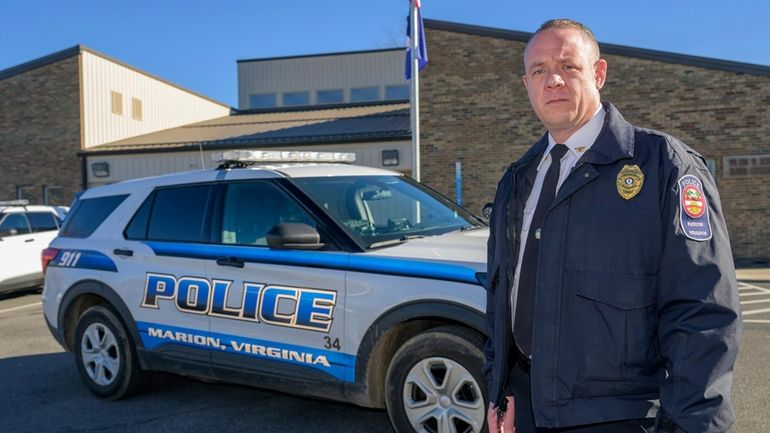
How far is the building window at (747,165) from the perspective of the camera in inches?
571

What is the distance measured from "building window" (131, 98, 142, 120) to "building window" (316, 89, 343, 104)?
9.35 meters

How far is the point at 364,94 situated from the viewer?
2980 cm

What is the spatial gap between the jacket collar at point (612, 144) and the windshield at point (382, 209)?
90.1 inches

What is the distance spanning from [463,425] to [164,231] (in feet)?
8.62

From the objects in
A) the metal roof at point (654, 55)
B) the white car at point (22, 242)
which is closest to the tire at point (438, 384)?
the white car at point (22, 242)

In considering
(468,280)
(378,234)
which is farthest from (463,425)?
(378,234)

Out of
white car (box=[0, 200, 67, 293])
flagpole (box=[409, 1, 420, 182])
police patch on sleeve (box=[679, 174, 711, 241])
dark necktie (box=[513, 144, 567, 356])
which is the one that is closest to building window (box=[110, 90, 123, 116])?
white car (box=[0, 200, 67, 293])

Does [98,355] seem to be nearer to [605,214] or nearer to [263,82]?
[605,214]

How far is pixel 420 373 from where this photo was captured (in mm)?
3547

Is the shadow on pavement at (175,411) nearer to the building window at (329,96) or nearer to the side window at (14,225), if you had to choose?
the side window at (14,225)

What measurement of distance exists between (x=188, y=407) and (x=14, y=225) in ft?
26.4

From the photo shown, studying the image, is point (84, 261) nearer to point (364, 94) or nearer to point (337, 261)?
point (337, 261)

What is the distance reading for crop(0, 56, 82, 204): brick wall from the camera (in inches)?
801

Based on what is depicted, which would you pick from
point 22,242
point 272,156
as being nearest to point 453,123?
point 22,242
